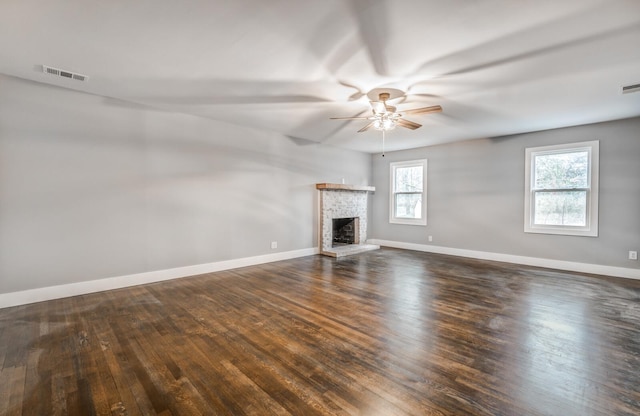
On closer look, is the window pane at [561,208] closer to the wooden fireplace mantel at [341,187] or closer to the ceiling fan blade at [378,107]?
the wooden fireplace mantel at [341,187]

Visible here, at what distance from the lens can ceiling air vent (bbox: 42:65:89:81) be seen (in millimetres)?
3082

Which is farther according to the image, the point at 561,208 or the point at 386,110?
the point at 561,208

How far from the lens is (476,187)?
6.20 meters

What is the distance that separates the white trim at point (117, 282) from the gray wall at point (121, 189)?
0.08 m

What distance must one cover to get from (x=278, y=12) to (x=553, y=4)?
1936mm

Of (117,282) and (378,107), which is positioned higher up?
(378,107)

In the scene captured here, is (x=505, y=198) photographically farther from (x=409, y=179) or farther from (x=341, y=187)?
(x=341, y=187)

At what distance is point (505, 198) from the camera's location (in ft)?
19.1

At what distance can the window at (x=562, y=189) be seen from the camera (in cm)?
491

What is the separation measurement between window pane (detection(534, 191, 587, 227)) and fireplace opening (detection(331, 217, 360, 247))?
3.67m

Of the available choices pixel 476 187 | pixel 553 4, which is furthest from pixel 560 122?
pixel 553 4

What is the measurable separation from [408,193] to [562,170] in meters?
3.01

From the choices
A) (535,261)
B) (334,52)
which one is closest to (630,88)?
(535,261)

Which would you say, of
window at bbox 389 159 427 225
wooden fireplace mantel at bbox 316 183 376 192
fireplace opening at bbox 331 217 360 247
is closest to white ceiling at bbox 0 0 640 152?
wooden fireplace mantel at bbox 316 183 376 192
